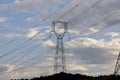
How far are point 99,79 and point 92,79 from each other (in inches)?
350

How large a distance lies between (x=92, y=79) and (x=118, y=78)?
951 inches

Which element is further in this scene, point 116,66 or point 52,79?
point 52,79

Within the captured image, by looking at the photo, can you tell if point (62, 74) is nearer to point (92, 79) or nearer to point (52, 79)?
point (52, 79)

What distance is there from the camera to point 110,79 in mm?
155250

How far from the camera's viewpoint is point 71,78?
19512 centimetres

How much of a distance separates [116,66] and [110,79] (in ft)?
28.5

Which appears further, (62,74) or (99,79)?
(62,74)

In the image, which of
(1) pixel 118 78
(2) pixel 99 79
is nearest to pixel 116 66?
(1) pixel 118 78

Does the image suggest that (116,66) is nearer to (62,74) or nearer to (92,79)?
(92,79)

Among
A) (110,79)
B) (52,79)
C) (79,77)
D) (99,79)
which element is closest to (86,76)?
(79,77)

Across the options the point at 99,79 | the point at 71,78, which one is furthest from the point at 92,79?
the point at 71,78

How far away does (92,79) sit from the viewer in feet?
577

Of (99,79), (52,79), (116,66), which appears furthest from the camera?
(52,79)

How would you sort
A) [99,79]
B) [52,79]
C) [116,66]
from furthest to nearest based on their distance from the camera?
[52,79], [99,79], [116,66]
